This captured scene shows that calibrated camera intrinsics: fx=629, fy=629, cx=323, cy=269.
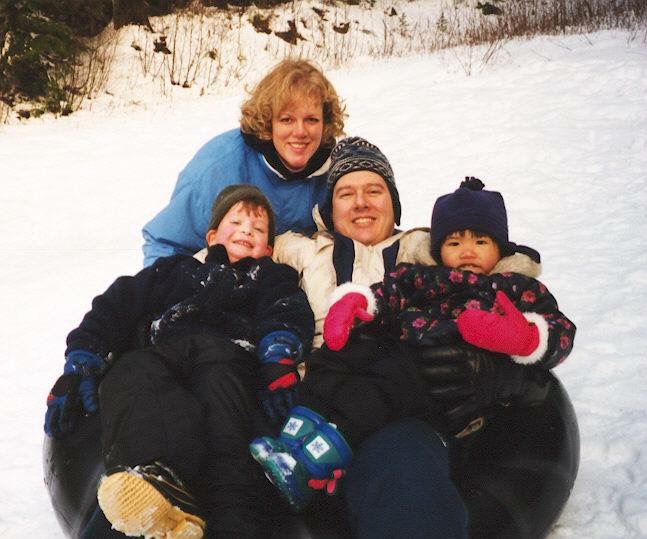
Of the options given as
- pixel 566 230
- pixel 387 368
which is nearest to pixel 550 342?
pixel 387 368

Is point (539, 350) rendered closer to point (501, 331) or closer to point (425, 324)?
point (501, 331)

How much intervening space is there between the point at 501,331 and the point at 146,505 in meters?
0.92

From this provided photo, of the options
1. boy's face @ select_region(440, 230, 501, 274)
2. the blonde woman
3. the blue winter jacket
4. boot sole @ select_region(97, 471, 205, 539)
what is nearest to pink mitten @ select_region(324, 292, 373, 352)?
boy's face @ select_region(440, 230, 501, 274)

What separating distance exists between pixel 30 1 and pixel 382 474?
8.24m

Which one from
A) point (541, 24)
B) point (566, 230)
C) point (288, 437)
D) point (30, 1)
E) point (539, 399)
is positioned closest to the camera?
point (288, 437)

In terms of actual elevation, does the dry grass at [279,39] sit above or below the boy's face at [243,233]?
above

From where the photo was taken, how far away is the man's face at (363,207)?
7.58ft

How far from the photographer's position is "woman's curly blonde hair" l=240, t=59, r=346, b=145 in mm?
2521

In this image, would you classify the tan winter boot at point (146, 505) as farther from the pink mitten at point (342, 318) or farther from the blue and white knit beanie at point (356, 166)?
the blue and white knit beanie at point (356, 166)

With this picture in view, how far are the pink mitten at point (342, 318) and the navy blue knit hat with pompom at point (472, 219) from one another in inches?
15.3

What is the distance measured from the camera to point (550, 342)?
165 centimetres

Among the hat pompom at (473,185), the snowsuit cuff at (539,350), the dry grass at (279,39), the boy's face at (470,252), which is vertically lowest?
the snowsuit cuff at (539,350)

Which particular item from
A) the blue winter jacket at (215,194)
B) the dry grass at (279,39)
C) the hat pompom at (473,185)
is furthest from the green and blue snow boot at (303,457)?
the dry grass at (279,39)

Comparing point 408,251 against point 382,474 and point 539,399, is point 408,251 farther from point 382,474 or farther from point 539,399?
point 382,474
